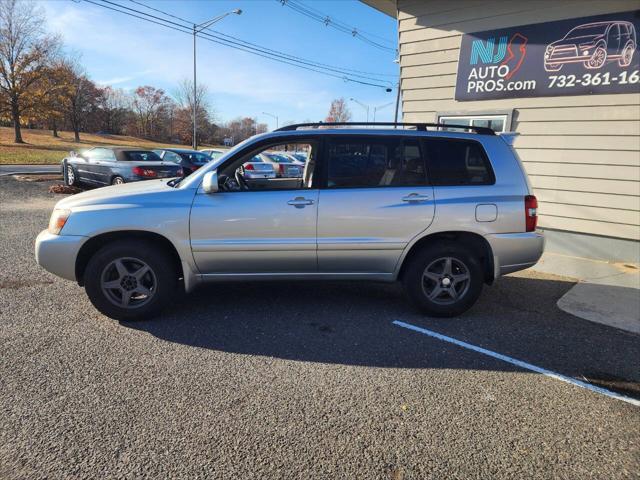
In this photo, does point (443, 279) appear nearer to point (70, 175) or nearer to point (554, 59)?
point (554, 59)

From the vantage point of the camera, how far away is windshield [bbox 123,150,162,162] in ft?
42.8

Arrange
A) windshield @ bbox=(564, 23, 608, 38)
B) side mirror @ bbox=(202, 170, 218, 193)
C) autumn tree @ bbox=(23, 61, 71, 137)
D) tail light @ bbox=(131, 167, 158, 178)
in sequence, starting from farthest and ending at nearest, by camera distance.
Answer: autumn tree @ bbox=(23, 61, 71, 137) < tail light @ bbox=(131, 167, 158, 178) < windshield @ bbox=(564, 23, 608, 38) < side mirror @ bbox=(202, 170, 218, 193)

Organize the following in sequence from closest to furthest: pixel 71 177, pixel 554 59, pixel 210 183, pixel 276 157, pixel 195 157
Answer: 1. pixel 210 183
2. pixel 554 59
3. pixel 71 177
4. pixel 195 157
5. pixel 276 157

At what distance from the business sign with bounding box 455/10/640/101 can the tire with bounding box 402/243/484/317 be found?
4.30 m

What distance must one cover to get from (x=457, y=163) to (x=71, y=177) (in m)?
14.0

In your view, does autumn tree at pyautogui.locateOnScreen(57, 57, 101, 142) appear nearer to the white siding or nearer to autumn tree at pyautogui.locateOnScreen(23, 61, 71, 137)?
autumn tree at pyautogui.locateOnScreen(23, 61, 71, 137)

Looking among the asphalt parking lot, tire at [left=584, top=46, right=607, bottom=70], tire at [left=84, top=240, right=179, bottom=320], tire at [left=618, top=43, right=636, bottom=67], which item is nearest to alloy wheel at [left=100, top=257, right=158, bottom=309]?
tire at [left=84, top=240, right=179, bottom=320]

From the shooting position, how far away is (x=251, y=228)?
3828 mm

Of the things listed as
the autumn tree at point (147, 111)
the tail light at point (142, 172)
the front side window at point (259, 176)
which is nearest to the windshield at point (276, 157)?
the tail light at point (142, 172)

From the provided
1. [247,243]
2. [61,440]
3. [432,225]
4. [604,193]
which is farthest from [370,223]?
[604,193]

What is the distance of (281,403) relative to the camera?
2.72m

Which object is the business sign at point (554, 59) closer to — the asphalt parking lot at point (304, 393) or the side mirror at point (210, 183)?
the asphalt parking lot at point (304, 393)

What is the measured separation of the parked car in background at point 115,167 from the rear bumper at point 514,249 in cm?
992

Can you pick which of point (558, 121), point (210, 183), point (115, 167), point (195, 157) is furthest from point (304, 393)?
point (195, 157)
